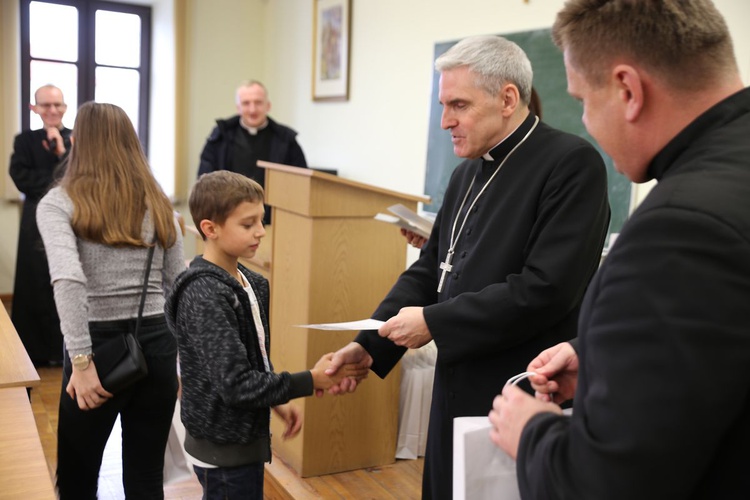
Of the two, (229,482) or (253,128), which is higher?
(253,128)

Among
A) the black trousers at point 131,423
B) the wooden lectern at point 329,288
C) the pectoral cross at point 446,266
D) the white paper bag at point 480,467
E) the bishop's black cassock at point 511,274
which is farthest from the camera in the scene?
the wooden lectern at point 329,288

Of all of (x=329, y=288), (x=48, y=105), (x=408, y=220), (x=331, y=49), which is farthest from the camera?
(x=331, y=49)

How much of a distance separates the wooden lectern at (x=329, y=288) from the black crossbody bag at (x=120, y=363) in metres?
1.19

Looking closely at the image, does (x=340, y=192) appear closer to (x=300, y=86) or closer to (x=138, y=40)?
(x=300, y=86)

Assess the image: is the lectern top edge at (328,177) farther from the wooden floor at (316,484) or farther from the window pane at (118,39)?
the window pane at (118,39)

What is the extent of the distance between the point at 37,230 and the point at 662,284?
5.15 metres

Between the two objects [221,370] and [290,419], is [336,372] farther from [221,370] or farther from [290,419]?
[221,370]

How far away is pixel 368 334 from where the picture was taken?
2.15 meters

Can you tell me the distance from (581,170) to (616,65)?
90cm

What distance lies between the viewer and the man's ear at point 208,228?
2006mm

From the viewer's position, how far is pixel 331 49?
253 inches

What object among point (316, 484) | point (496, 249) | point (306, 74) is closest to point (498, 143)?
point (496, 249)

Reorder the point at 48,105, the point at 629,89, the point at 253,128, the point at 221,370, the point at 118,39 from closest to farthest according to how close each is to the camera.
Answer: the point at 629,89 < the point at 221,370 < the point at 48,105 < the point at 253,128 < the point at 118,39

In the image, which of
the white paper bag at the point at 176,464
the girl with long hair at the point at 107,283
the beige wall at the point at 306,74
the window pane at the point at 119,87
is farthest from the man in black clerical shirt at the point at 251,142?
the girl with long hair at the point at 107,283
